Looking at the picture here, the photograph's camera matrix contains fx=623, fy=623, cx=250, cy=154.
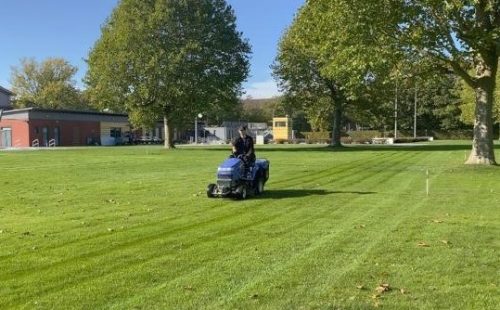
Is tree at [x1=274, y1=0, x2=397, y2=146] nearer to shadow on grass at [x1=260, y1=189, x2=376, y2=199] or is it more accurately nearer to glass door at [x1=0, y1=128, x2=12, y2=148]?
shadow on grass at [x1=260, y1=189, x2=376, y2=199]

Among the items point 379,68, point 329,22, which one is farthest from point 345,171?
point 329,22

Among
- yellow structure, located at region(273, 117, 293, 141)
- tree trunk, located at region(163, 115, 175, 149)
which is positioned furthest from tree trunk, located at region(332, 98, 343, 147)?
yellow structure, located at region(273, 117, 293, 141)

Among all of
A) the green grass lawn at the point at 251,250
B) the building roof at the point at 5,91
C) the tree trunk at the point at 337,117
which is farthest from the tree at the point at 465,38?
the building roof at the point at 5,91

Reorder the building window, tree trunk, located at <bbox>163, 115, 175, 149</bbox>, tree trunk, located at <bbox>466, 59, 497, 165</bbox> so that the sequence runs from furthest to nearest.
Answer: the building window
tree trunk, located at <bbox>163, 115, 175, 149</bbox>
tree trunk, located at <bbox>466, 59, 497, 165</bbox>

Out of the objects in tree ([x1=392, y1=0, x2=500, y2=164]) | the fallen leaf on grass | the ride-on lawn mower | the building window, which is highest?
tree ([x1=392, y1=0, x2=500, y2=164])

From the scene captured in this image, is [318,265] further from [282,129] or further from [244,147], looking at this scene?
[282,129]

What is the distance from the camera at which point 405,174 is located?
24.2 meters

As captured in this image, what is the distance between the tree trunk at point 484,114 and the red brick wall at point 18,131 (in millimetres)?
65766

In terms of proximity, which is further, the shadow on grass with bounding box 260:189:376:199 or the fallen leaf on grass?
the shadow on grass with bounding box 260:189:376:199

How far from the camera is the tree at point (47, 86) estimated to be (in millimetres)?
112250

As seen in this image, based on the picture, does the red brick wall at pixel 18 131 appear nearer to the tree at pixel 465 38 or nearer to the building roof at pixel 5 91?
the building roof at pixel 5 91

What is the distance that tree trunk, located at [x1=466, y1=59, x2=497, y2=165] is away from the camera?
26.5 metres

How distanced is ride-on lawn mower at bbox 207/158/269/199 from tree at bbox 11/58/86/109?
102 meters

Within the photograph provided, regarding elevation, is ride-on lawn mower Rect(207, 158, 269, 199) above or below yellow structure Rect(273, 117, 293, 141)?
below
